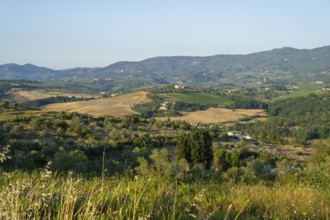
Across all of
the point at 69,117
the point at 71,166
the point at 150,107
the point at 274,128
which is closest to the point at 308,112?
the point at 274,128

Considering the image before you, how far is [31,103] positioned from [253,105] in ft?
281

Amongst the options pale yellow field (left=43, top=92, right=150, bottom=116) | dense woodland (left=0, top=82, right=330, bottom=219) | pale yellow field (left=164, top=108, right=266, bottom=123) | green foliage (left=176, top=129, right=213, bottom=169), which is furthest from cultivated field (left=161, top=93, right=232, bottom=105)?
green foliage (left=176, top=129, right=213, bottom=169)

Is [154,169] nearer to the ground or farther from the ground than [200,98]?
farther from the ground

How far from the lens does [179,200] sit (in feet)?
15.1

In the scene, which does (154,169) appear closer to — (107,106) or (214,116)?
(214,116)

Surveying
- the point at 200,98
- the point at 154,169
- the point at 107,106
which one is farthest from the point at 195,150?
the point at 200,98

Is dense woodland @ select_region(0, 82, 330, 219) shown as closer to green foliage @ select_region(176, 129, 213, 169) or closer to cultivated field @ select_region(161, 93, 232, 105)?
green foliage @ select_region(176, 129, 213, 169)

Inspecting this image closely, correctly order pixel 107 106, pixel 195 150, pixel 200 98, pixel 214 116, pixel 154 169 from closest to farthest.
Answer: pixel 154 169, pixel 195 150, pixel 214 116, pixel 107 106, pixel 200 98

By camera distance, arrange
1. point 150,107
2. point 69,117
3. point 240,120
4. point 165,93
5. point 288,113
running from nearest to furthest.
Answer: point 69,117 → point 240,120 → point 150,107 → point 288,113 → point 165,93

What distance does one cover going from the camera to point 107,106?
365 ft

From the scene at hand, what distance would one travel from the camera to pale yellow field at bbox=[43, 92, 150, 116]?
10144cm

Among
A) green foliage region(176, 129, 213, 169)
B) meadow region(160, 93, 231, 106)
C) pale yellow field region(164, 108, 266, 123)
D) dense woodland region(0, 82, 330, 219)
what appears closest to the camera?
dense woodland region(0, 82, 330, 219)

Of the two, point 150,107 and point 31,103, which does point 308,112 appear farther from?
point 31,103

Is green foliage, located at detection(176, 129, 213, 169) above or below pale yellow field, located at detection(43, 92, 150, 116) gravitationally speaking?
above
